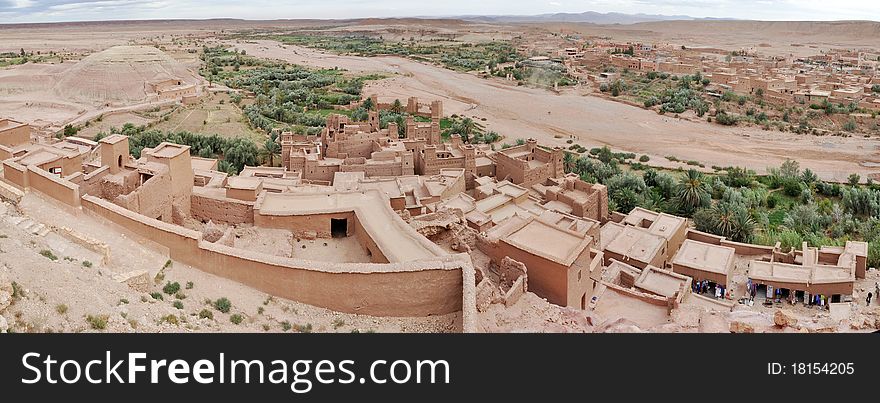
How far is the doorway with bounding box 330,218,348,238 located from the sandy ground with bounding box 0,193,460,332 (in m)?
3.42

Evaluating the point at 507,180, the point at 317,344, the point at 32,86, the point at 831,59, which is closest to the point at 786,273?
the point at 507,180

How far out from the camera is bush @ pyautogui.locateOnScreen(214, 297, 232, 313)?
30.3 ft

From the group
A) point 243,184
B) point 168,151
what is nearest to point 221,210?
point 243,184

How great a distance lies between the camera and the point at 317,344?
6.22 meters

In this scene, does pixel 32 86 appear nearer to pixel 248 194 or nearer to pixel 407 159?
pixel 407 159

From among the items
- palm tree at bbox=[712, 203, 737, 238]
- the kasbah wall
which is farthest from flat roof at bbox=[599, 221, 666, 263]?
the kasbah wall

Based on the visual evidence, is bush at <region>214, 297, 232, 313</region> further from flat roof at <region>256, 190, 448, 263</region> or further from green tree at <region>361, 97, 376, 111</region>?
green tree at <region>361, 97, 376, 111</region>

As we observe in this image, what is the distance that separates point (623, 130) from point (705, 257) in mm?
25572

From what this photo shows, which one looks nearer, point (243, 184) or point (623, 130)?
point (243, 184)

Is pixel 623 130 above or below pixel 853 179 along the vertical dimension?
above

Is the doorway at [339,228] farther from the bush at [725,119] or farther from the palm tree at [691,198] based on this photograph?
the bush at [725,119]

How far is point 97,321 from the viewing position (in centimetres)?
732

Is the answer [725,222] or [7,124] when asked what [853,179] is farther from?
[7,124]

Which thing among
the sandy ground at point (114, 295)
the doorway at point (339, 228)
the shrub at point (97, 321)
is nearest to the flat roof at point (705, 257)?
the doorway at point (339, 228)
